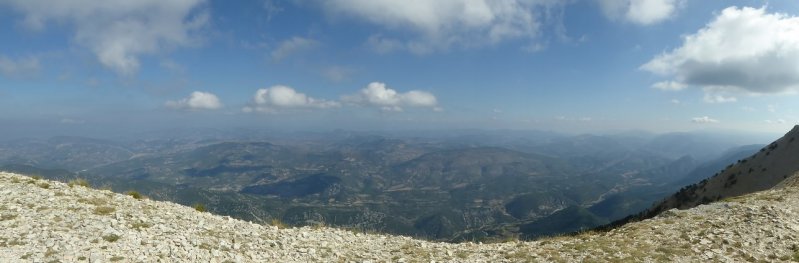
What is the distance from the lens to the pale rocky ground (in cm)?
1694

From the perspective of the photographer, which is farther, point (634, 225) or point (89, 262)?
point (634, 225)

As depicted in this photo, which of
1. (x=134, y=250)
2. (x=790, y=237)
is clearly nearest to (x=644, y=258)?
(x=790, y=237)

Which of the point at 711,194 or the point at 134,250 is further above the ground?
the point at 134,250

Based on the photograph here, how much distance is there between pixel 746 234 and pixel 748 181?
52828 millimetres

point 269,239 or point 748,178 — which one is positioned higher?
point 269,239

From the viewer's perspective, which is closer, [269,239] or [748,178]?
[269,239]

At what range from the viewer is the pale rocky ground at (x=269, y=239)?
16.9 m

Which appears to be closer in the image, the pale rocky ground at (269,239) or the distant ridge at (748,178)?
the pale rocky ground at (269,239)

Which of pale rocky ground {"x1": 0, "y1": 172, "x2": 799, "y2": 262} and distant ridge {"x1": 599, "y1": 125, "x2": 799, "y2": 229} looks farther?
distant ridge {"x1": 599, "y1": 125, "x2": 799, "y2": 229}

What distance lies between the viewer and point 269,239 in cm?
2122

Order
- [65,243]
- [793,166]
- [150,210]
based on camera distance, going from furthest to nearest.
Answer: [793,166], [150,210], [65,243]

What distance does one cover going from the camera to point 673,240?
21.6m

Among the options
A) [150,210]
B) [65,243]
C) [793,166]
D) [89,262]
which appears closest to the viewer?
[89,262]

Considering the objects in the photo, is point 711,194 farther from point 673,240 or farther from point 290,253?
point 290,253
